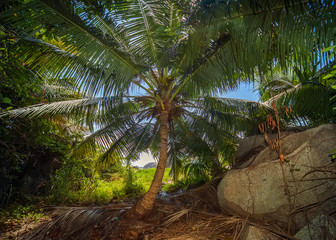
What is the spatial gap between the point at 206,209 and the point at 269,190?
1326 millimetres

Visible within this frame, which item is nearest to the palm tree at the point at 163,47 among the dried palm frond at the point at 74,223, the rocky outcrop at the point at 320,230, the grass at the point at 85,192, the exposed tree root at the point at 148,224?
the exposed tree root at the point at 148,224

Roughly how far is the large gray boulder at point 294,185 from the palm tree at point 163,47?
1.19 m

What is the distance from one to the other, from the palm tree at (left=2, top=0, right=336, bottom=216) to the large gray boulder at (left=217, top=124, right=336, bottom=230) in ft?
3.91

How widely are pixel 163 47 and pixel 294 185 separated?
2.93 meters

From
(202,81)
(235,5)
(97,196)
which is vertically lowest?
(97,196)

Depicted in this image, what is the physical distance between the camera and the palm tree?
84.4 inches

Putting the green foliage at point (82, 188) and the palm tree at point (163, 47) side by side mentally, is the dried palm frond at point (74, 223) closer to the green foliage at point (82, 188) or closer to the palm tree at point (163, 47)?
the palm tree at point (163, 47)

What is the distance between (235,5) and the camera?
2168 mm

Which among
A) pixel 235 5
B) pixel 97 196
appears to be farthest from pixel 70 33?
pixel 97 196

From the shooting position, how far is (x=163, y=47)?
336cm

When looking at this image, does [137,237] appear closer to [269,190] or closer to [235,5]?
[269,190]

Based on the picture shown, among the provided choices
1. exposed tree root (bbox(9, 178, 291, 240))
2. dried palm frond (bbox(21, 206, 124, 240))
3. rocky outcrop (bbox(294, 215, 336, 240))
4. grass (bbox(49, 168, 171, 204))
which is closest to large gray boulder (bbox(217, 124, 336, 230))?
exposed tree root (bbox(9, 178, 291, 240))

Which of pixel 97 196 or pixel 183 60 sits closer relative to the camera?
pixel 183 60

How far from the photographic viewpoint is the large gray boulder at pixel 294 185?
2.34 metres
